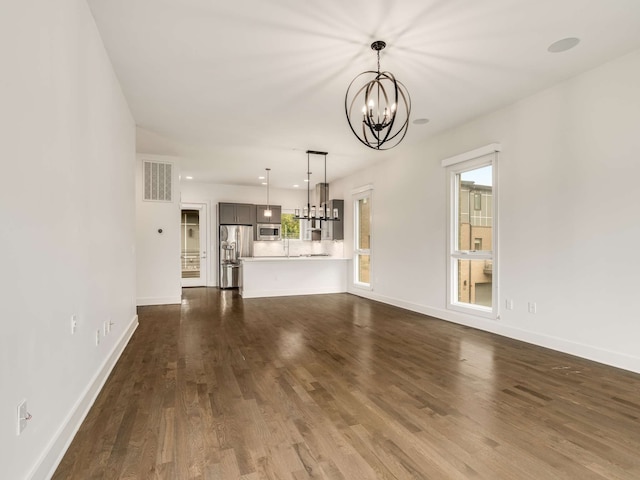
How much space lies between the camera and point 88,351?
2482 mm

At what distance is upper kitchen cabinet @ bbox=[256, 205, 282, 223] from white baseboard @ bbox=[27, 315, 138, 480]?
655 centimetres

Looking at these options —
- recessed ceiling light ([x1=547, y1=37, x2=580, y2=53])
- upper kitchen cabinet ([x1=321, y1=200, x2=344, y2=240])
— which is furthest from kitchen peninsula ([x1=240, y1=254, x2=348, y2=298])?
recessed ceiling light ([x1=547, y1=37, x2=580, y2=53])

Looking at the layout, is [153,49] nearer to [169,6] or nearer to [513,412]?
[169,6]

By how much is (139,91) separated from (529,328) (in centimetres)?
535

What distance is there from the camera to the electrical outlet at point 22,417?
1409mm

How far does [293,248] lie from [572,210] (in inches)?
300

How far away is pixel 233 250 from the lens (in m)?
9.23

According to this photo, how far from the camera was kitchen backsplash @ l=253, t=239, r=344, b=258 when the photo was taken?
973 centimetres

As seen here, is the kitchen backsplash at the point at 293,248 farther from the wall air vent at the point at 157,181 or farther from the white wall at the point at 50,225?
the white wall at the point at 50,225

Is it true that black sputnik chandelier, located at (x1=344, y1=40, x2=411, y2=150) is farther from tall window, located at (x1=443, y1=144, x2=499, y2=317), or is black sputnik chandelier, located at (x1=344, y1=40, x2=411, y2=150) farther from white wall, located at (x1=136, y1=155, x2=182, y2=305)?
white wall, located at (x1=136, y1=155, x2=182, y2=305)

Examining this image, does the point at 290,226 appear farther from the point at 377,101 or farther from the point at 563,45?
the point at 563,45

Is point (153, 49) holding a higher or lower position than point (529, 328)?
higher

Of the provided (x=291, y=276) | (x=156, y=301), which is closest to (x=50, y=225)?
(x=156, y=301)

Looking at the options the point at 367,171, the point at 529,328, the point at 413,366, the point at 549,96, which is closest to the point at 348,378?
the point at 413,366
